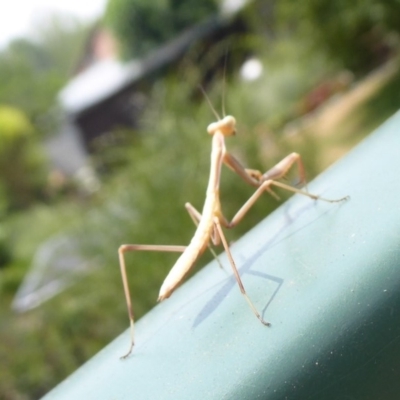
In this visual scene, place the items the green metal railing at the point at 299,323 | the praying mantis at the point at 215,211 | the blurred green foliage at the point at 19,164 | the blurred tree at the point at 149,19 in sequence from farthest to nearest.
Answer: the blurred green foliage at the point at 19,164
the blurred tree at the point at 149,19
the praying mantis at the point at 215,211
the green metal railing at the point at 299,323

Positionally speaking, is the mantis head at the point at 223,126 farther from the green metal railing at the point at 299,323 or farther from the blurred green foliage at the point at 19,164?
the blurred green foliage at the point at 19,164

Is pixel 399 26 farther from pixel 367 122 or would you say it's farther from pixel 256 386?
pixel 256 386

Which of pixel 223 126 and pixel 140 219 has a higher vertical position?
pixel 223 126

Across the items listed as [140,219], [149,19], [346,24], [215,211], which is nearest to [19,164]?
[149,19]

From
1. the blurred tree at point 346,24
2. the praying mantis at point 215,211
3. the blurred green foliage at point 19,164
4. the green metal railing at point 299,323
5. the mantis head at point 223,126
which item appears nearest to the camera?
the green metal railing at point 299,323

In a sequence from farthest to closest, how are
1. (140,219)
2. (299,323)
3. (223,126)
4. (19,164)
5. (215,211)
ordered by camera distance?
(19,164)
(140,219)
(223,126)
(215,211)
(299,323)

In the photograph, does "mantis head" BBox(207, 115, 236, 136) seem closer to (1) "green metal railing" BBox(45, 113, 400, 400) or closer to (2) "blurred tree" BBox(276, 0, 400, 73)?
(1) "green metal railing" BBox(45, 113, 400, 400)

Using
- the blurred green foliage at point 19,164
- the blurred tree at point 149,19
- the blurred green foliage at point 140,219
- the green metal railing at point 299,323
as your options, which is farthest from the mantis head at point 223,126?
the blurred green foliage at point 19,164

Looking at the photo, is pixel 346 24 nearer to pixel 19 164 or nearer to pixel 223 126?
pixel 223 126
